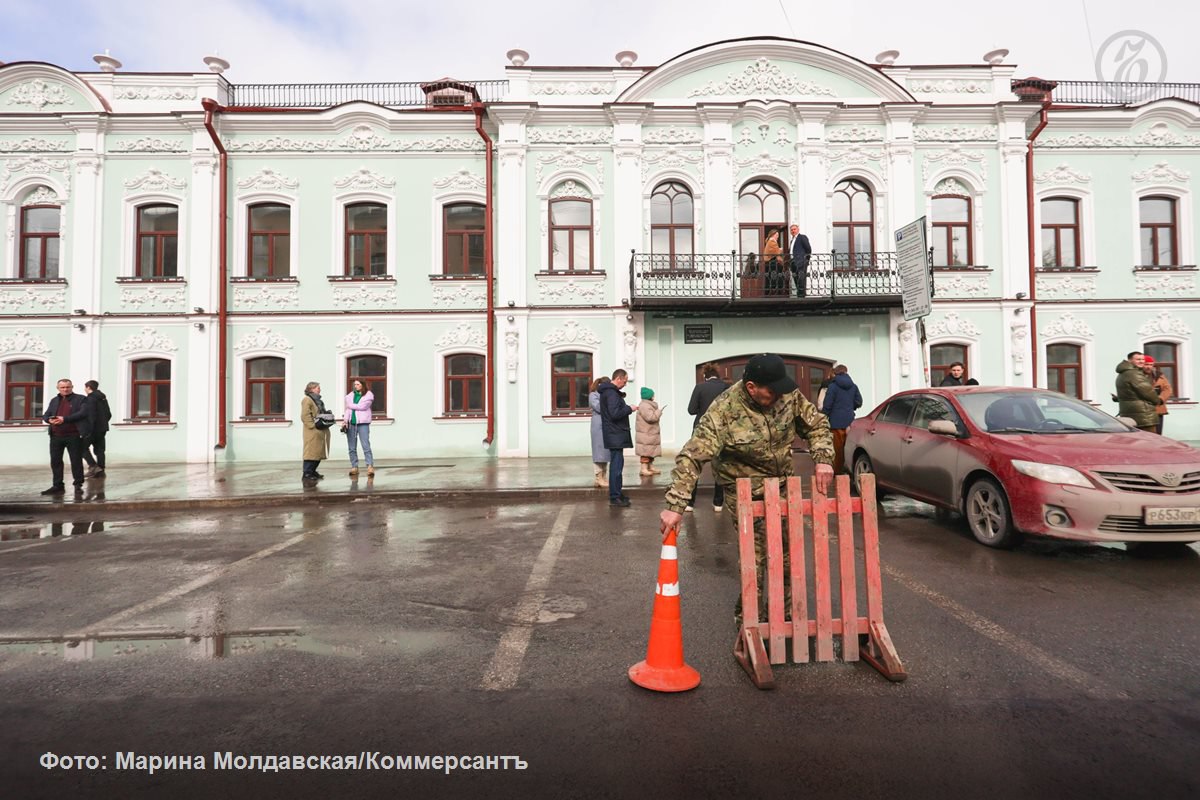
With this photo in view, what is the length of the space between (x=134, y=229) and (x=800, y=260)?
15960 mm

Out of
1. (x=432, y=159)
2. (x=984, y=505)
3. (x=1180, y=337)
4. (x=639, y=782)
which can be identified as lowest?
(x=639, y=782)

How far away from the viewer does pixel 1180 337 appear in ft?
52.5

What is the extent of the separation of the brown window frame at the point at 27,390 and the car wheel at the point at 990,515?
62.8 feet

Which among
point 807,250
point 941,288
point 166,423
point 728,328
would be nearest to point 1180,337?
point 941,288

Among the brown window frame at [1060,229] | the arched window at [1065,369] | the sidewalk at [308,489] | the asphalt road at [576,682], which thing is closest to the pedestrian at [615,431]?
the sidewalk at [308,489]

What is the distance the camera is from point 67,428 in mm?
10562

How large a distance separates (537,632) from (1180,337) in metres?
19.2

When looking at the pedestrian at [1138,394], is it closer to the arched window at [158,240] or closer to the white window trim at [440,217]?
the white window trim at [440,217]

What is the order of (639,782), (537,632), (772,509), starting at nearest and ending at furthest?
(639,782) < (772,509) < (537,632)

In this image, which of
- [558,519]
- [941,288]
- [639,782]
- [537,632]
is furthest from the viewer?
[941,288]

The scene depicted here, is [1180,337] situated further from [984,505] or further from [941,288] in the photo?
[984,505]

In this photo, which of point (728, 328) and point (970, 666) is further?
point (728, 328)

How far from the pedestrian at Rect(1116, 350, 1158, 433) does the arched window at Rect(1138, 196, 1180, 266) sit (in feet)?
29.5

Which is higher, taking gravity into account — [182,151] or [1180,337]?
[182,151]
